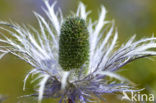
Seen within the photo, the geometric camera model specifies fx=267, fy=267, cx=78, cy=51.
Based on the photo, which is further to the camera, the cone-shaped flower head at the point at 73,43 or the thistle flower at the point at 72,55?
the cone-shaped flower head at the point at 73,43

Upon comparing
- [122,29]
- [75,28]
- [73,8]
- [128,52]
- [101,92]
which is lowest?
[101,92]

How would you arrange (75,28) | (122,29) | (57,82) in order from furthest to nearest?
(122,29) < (75,28) < (57,82)

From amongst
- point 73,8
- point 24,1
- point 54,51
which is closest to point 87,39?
point 54,51

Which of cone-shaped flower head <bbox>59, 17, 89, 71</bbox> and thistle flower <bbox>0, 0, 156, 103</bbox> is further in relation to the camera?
cone-shaped flower head <bbox>59, 17, 89, 71</bbox>

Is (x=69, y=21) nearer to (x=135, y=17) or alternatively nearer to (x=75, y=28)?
(x=75, y=28)
